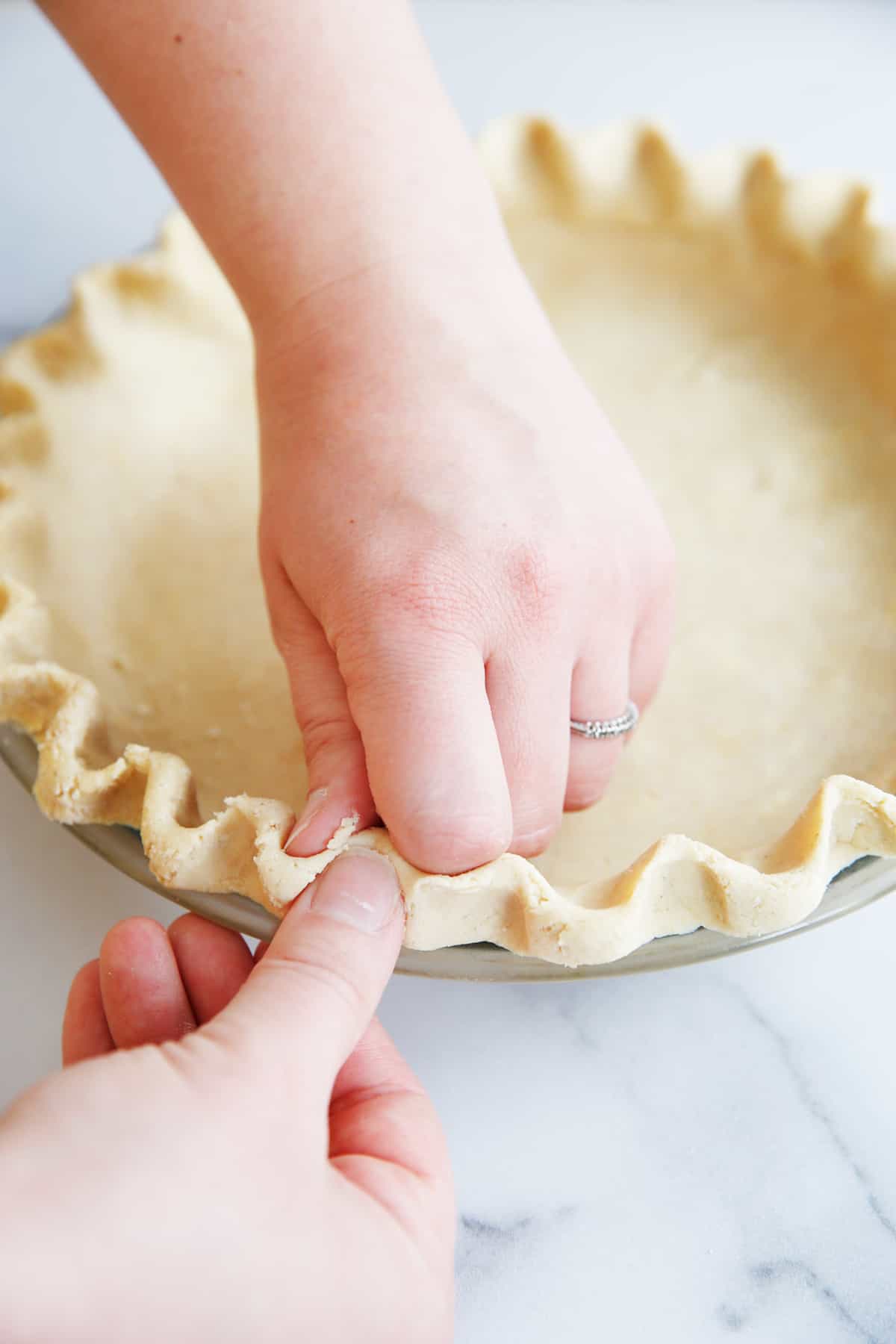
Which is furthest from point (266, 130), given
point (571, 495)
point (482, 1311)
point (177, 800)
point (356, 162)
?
point (482, 1311)

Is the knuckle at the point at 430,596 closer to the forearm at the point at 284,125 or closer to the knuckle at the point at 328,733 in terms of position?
the knuckle at the point at 328,733

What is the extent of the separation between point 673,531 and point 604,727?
23 cm

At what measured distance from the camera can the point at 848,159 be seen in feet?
3.76

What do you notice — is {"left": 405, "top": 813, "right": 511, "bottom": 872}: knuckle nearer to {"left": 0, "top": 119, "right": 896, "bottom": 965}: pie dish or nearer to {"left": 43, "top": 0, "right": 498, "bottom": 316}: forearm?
{"left": 0, "top": 119, "right": 896, "bottom": 965}: pie dish

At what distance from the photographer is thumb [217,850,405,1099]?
0.47 m

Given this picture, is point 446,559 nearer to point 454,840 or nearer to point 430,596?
point 430,596

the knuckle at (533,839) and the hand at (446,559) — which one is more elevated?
the hand at (446,559)

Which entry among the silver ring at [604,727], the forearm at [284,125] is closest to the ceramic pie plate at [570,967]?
the silver ring at [604,727]

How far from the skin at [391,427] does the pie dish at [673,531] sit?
0.07m

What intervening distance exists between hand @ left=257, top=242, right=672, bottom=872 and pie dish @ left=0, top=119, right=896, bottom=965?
5 centimetres

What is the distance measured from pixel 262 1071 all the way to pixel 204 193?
0.50m

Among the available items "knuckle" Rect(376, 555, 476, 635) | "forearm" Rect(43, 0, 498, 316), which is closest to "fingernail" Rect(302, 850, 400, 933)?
"knuckle" Rect(376, 555, 476, 635)

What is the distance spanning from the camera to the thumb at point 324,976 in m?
0.47

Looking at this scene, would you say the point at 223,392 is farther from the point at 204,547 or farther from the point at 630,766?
the point at 630,766
